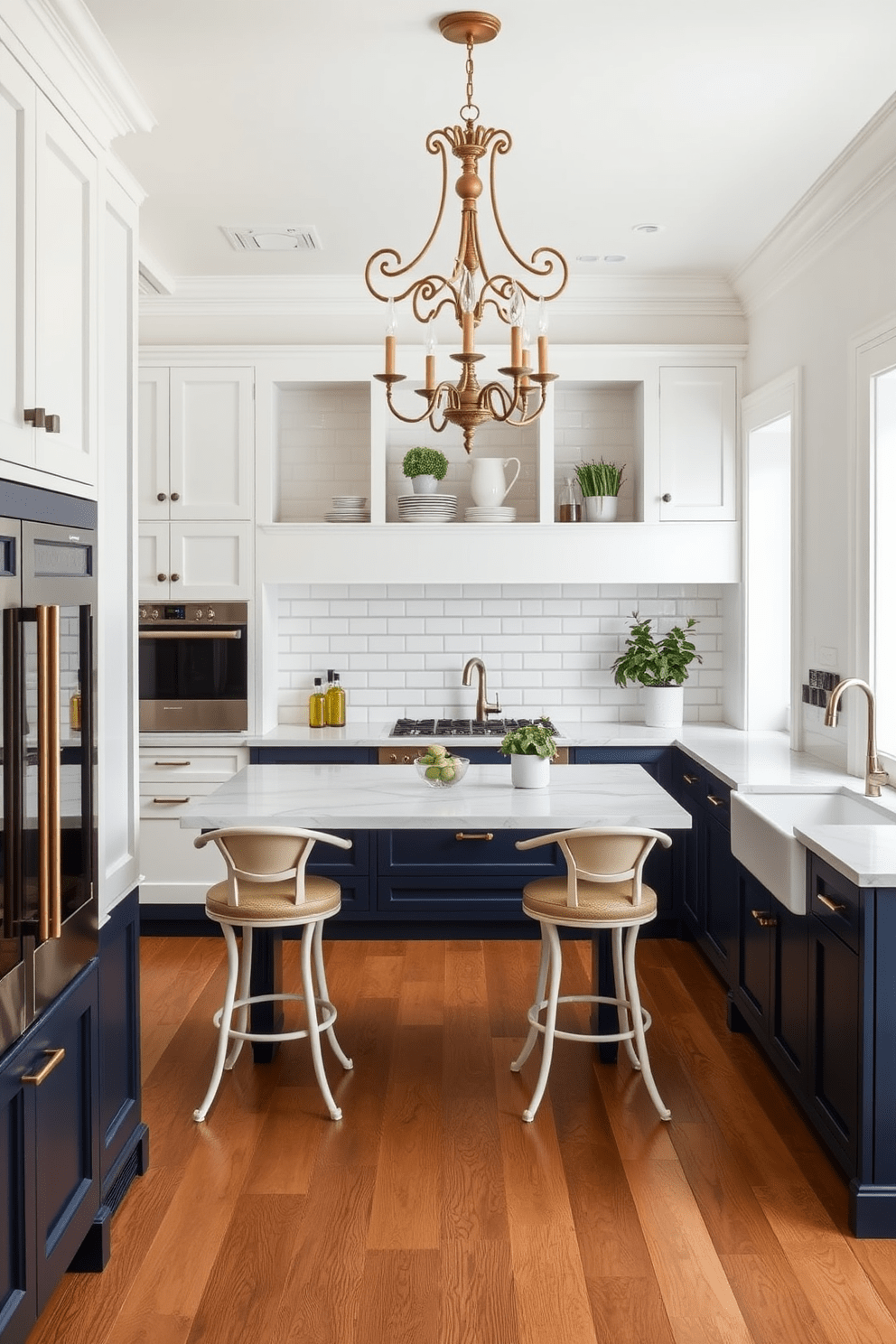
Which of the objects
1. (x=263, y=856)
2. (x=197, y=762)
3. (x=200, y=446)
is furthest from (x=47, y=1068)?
(x=200, y=446)

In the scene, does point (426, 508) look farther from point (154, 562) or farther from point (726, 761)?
point (726, 761)

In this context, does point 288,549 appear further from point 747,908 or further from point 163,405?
point 747,908

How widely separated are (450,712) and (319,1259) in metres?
3.40

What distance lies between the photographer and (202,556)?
538 cm

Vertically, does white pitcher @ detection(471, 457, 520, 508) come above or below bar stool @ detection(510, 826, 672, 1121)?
above

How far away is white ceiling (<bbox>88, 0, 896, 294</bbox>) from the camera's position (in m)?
3.00

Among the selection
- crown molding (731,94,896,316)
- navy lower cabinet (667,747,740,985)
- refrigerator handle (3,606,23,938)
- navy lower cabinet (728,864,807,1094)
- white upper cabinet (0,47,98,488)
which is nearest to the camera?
refrigerator handle (3,606,23,938)

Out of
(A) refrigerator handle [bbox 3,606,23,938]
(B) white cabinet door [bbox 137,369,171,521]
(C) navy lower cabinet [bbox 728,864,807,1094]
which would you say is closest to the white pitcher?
(B) white cabinet door [bbox 137,369,171,521]

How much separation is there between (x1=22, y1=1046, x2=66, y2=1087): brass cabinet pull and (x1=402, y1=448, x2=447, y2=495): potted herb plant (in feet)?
11.7

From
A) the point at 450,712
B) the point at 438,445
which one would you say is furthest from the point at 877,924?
the point at 438,445

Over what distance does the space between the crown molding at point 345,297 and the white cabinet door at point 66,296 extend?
2.77m

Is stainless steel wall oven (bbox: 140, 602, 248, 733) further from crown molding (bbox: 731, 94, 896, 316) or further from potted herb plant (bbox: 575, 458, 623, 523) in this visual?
crown molding (bbox: 731, 94, 896, 316)

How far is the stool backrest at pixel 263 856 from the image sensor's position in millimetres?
3357

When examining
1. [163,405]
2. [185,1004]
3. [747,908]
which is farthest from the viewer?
[163,405]
